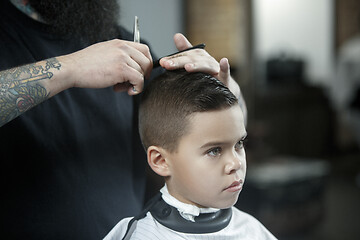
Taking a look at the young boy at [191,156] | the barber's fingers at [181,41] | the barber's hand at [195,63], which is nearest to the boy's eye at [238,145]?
the young boy at [191,156]

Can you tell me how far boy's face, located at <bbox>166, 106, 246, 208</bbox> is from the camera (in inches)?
37.2

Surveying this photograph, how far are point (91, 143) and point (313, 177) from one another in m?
3.04

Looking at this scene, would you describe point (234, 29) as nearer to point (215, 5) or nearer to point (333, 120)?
point (215, 5)

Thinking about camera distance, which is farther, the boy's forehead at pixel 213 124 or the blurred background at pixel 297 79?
the blurred background at pixel 297 79

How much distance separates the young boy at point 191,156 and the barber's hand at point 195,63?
0.08 ft

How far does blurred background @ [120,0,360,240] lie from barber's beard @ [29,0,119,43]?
300 cm

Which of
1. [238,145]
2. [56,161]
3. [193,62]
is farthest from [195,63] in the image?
[56,161]

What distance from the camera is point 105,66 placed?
95cm

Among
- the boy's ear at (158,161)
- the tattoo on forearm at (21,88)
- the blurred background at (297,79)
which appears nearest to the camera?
the tattoo on forearm at (21,88)

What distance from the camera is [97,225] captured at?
1102 millimetres

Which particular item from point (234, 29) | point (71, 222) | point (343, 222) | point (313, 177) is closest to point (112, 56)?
point (71, 222)

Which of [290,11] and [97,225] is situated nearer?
[97,225]

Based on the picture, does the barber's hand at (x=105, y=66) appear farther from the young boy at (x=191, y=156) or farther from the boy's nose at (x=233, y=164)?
the boy's nose at (x=233, y=164)

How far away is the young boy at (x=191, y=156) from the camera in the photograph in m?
0.95
